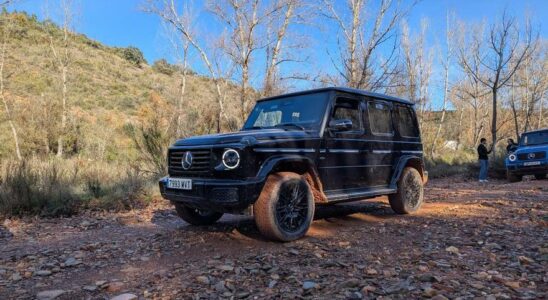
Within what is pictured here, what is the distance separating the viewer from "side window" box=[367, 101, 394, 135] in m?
6.37

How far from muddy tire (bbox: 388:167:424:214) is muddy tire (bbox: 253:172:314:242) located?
233 cm

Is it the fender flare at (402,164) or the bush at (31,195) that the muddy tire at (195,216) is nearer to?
the fender flare at (402,164)

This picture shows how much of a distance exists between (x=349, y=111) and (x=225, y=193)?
246cm

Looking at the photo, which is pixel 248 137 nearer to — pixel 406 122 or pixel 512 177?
pixel 406 122

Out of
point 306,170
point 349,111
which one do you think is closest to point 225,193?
point 306,170

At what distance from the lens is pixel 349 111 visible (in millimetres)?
5980

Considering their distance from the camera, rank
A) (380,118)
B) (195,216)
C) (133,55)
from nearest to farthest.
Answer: (195,216)
(380,118)
(133,55)

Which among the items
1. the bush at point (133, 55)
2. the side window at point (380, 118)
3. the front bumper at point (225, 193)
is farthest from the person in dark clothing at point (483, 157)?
the bush at point (133, 55)

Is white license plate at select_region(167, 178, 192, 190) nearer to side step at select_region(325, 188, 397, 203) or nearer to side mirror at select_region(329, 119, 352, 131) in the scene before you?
side step at select_region(325, 188, 397, 203)

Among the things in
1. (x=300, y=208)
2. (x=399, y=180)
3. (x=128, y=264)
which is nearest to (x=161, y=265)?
(x=128, y=264)

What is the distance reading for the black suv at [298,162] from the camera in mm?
4559

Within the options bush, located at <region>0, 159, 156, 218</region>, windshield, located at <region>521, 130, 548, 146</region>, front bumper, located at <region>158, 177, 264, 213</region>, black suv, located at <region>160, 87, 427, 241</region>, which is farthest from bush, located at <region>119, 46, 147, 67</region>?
front bumper, located at <region>158, 177, 264, 213</region>

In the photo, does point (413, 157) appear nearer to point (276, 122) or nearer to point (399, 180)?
point (399, 180)

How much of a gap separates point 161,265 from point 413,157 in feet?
15.4
